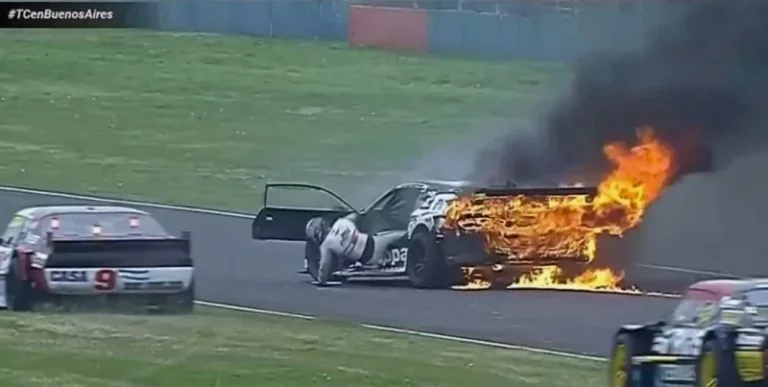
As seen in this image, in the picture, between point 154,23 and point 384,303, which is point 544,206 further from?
point 154,23

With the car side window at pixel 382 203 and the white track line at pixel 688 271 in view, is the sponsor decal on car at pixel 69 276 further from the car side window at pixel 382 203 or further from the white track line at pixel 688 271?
the white track line at pixel 688 271

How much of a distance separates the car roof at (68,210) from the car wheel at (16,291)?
0.23 meters

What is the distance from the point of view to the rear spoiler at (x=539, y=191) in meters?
11.9

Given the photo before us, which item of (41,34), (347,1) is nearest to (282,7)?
(347,1)

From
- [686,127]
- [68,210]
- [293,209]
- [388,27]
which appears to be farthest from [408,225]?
[68,210]

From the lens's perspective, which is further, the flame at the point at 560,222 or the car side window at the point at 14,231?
the flame at the point at 560,222

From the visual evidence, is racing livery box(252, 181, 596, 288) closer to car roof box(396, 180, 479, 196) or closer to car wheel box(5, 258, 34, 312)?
car roof box(396, 180, 479, 196)

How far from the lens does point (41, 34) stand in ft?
39.0

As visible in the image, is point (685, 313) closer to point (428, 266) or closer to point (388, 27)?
point (428, 266)

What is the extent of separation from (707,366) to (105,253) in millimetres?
2564

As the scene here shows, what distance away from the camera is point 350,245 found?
39.5 ft

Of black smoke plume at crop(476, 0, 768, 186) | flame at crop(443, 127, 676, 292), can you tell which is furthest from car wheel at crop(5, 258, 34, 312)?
black smoke plume at crop(476, 0, 768, 186)

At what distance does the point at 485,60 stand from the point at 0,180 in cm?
214

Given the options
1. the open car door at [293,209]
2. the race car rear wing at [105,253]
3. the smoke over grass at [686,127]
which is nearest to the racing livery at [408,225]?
the open car door at [293,209]
